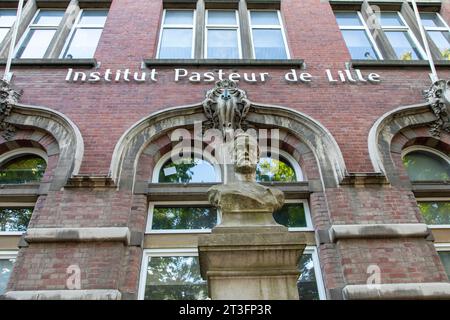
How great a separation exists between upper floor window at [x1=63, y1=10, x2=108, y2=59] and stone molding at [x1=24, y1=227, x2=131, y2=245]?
5.18 meters

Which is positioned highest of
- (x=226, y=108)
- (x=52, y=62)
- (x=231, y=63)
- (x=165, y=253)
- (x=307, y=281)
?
(x=231, y=63)

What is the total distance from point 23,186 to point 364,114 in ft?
21.0

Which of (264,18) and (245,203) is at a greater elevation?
(264,18)

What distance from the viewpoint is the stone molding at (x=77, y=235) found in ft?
17.0

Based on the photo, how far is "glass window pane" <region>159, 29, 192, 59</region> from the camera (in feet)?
29.6

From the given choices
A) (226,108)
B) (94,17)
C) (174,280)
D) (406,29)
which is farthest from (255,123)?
(406,29)

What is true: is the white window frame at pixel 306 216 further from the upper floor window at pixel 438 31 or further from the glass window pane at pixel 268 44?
the upper floor window at pixel 438 31

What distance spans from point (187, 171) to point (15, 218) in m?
3.00

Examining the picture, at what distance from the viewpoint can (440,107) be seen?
23.8ft

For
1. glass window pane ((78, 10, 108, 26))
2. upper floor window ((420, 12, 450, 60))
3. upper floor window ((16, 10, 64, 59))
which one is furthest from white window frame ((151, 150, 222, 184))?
upper floor window ((420, 12, 450, 60))

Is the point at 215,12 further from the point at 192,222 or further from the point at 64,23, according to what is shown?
the point at 192,222

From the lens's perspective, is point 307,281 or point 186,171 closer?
point 307,281

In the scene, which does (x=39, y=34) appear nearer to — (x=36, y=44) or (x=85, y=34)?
(x=36, y=44)
